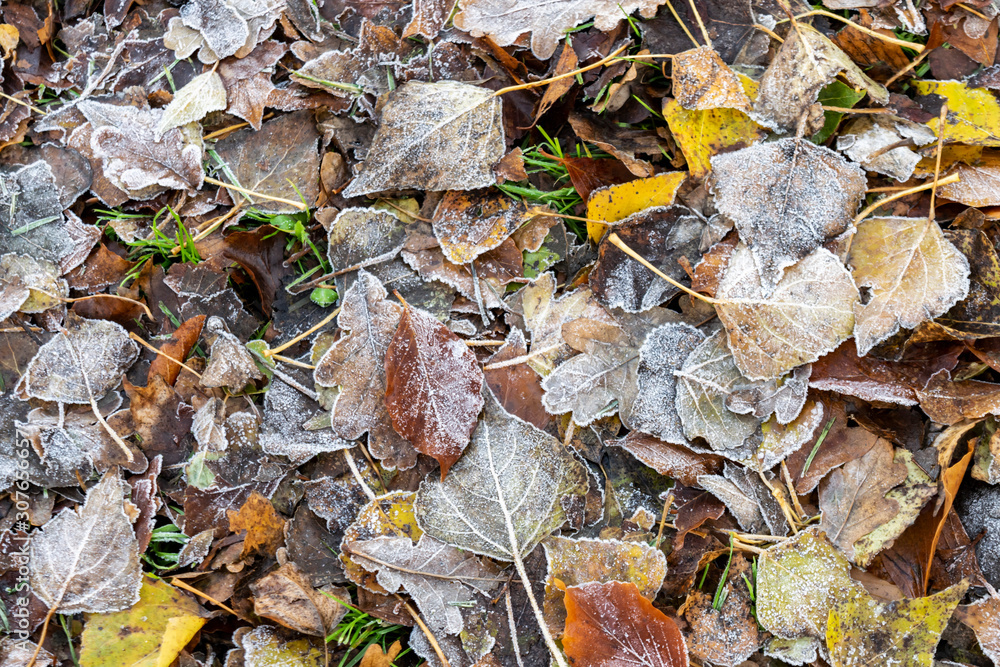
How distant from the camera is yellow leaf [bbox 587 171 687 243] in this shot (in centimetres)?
175

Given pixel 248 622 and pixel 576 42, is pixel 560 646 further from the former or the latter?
pixel 576 42

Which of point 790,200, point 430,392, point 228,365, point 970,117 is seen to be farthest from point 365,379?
point 970,117

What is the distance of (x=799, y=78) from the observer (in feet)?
5.56

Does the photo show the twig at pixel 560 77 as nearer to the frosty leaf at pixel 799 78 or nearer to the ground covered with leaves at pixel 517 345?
the ground covered with leaves at pixel 517 345

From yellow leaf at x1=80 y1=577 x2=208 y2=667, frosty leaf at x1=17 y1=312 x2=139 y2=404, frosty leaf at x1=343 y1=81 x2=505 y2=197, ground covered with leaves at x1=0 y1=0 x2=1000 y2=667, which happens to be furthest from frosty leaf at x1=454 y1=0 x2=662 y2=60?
yellow leaf at x1=80 y1=577 x2=208 y2=667


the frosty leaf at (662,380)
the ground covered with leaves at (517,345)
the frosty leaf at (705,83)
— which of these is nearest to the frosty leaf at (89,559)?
the ground covered with leaves at (517,345)

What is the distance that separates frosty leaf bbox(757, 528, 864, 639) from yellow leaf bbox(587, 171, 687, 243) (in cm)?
93

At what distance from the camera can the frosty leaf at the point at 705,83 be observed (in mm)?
1721

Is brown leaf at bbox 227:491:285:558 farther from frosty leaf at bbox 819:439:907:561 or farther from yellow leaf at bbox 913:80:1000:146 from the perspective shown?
yellow leaf at bbox 913:80:1000:146

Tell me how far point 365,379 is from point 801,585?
47.5 inches

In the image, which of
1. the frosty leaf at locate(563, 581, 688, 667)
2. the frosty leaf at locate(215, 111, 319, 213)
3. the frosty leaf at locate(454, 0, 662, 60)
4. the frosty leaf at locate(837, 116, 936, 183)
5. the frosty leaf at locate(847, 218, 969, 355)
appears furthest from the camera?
the frosty leaf at locate(215, 111, 319, 213)

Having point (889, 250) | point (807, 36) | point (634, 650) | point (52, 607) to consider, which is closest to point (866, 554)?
point (634, 650)

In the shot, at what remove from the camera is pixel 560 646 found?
160 cm

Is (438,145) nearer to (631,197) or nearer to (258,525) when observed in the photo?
(631,197)
